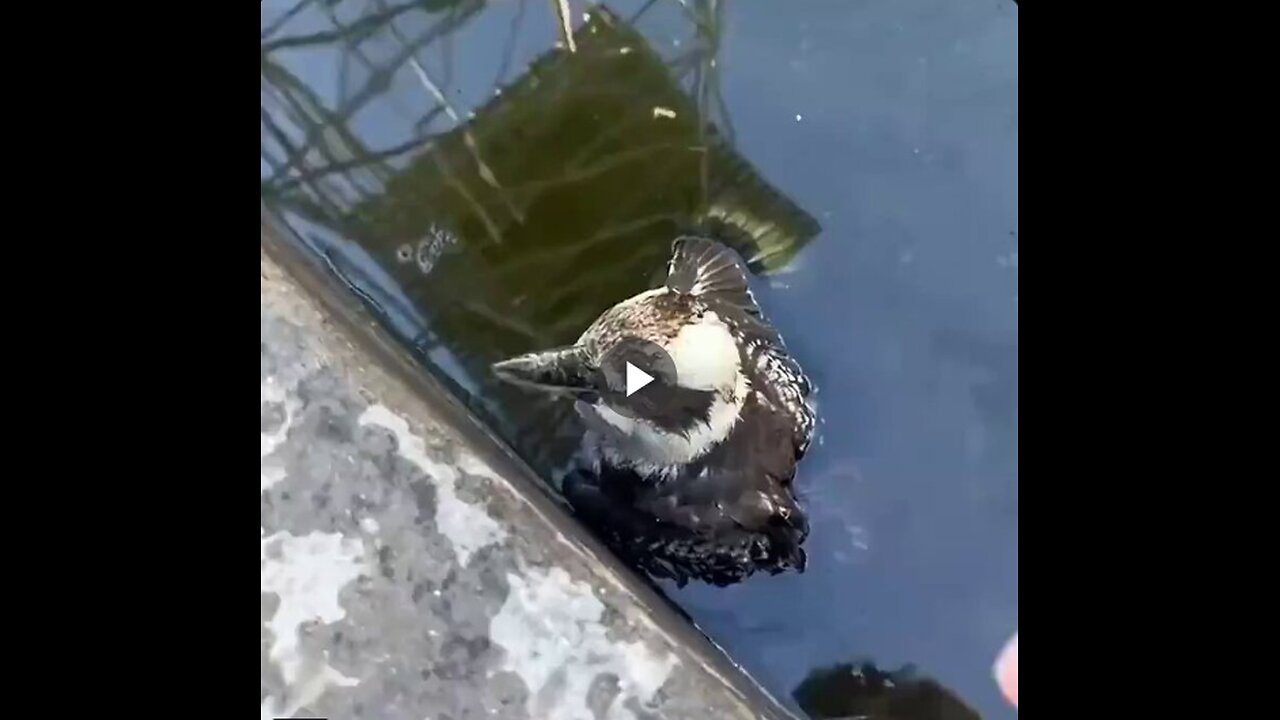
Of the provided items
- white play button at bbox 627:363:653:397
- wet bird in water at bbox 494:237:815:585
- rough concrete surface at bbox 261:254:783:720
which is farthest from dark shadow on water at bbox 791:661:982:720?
white play button at bbox 627:363:653:397

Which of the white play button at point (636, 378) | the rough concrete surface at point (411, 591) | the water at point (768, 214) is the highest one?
the water at point (768, 214)

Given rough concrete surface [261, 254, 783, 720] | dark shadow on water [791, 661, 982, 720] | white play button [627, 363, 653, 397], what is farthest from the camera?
dark shadow on water [791, 661, 982, 720]

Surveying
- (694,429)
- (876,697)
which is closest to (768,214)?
(694,429)

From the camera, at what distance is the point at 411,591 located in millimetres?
1396

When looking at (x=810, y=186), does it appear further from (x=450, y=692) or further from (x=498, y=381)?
(x=450, y=692)

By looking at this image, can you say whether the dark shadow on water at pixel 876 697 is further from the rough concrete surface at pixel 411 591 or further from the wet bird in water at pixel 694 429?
the rough concrete surface at pixel 411 591

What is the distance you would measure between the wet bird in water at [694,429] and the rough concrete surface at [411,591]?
0.28 metres

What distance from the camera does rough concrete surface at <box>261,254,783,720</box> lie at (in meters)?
1.36

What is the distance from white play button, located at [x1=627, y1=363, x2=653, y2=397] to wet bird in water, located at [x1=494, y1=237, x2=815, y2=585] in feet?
0.07

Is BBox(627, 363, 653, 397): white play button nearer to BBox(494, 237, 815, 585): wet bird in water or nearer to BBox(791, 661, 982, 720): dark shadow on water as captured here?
BBox(494, 237, 815, 585): wet bird in water

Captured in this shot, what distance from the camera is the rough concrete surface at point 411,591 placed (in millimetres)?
1362

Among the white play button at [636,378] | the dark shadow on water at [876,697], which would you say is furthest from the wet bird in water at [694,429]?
the dark shadow on water at [876,697]

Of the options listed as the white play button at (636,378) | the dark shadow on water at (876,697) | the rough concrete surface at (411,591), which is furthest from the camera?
the dark shadow on water at (876,697)

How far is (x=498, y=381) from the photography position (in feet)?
6.07
